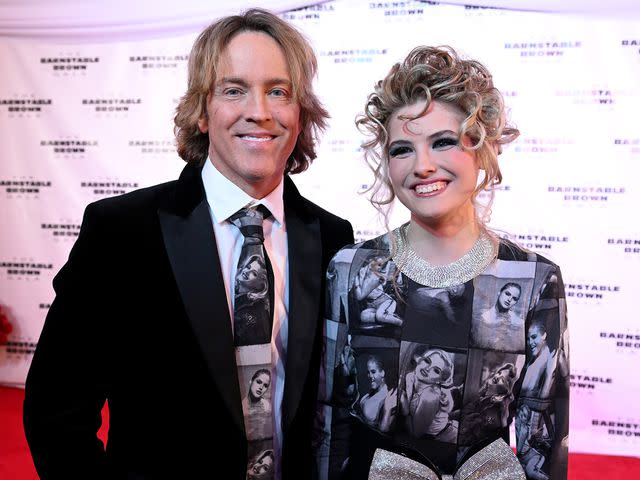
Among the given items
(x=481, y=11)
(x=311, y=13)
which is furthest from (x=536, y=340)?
(x=311, y=13)

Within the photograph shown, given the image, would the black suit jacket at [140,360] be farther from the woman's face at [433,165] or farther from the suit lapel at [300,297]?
the woman's face at [433,165]

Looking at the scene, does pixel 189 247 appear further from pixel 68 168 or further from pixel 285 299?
pixel 68 168

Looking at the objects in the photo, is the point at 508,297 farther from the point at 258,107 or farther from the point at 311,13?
the point at 311,13

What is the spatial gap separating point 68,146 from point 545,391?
3.62m

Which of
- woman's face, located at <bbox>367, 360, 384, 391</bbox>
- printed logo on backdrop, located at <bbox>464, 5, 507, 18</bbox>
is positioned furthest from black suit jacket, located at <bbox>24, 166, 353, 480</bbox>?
printed logo on backdrop, located at <bbox>464, 5, 507, 18</bbox>

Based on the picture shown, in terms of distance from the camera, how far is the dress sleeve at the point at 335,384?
1.75 metres

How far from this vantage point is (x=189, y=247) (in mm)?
1708

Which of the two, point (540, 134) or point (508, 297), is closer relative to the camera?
point (508, 297)

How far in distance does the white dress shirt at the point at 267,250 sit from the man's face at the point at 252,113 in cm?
4

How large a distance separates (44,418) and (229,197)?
2.50ft

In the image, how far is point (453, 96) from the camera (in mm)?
1641

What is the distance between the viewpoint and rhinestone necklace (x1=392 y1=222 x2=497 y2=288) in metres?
1.65

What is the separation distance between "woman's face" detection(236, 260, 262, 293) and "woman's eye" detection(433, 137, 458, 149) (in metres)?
0.58

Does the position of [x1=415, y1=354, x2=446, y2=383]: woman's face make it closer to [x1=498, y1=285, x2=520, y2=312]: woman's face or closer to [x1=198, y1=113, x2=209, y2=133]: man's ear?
[x1=498, y1=285, x2=520, y2=312]: woman's face
